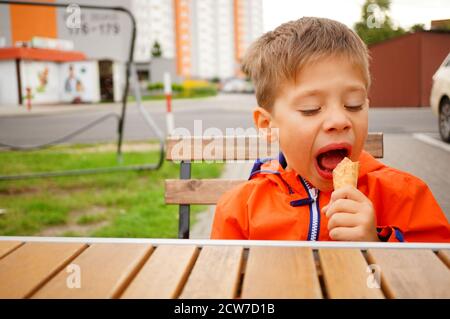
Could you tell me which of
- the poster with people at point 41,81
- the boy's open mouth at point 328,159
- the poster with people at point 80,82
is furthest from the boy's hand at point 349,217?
the poster with people at point 80,82

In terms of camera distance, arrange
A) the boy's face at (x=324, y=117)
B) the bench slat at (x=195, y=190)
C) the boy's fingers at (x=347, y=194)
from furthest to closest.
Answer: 1. the bench slat at (x=195, y=190)
2. the boy's face at (x=324, y=117)
3. the boy's fingers at (x=347, y=194)

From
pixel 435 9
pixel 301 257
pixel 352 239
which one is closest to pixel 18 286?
pixel 301 257

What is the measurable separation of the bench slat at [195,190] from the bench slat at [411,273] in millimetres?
923

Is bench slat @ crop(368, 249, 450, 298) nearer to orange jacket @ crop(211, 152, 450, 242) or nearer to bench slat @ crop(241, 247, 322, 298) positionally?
bench slat @ crop(241, 247, 322, 298)

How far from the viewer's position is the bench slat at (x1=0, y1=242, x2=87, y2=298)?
0.78 metres

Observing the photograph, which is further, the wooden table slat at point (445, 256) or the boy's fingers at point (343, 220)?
the boy's fingers at point (343, 220)

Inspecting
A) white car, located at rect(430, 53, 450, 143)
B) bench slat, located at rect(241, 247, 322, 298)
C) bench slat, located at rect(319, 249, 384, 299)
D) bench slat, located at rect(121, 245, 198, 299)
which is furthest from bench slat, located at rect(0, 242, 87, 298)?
white car, located at rect(430, 53, 450, 143)

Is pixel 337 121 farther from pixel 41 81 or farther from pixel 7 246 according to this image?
pixel 41 81

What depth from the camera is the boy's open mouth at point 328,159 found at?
1.25m

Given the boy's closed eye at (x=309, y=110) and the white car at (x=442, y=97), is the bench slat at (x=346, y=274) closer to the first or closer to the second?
the boy's closed eye at (x=309, y=110)

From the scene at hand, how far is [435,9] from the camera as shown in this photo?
4.39 feet

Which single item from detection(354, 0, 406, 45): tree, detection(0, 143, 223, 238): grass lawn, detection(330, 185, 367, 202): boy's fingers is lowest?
detection(0, 143, 223, 238): grass lawn

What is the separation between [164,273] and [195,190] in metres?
0.97

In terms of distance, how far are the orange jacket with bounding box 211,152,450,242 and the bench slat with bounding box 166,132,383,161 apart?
1.21ft
